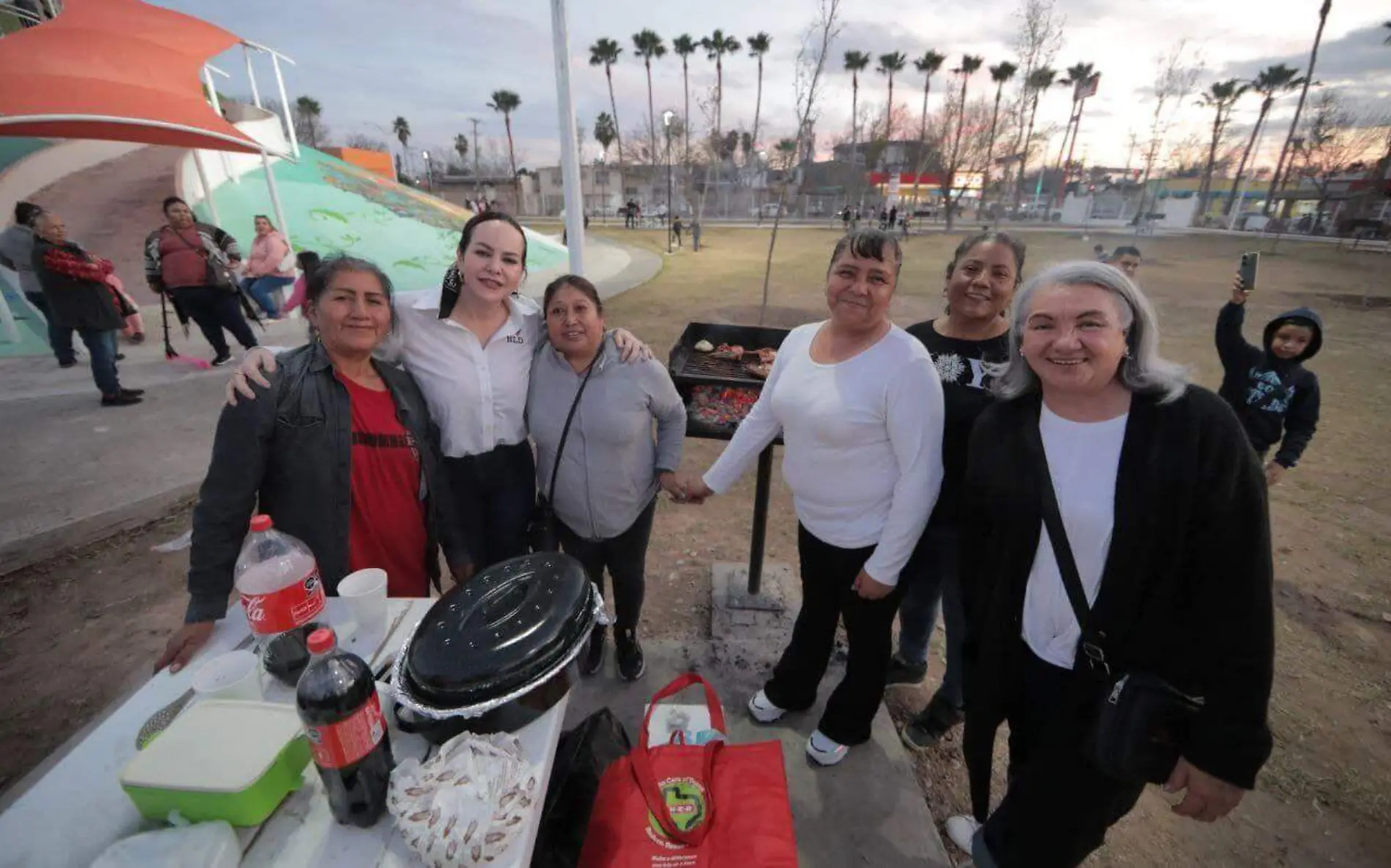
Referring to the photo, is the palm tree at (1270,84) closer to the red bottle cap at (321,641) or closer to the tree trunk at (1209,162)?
the tree trunk at (1209,162)

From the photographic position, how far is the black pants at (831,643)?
2203mm

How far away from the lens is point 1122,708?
4.78 feet

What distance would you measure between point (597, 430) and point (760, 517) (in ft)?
4.12

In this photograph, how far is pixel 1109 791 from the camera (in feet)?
5.30

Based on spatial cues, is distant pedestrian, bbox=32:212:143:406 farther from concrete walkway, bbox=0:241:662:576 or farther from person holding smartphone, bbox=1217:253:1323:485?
person holding smartphone, bbox=1217:253:1323:485

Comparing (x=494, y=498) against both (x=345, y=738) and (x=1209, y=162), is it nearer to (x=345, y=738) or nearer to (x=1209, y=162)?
(x=345, y=738)

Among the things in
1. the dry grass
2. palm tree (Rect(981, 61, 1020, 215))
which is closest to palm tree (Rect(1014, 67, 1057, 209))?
palm tree (Rect(981, 61, 1020, 215))

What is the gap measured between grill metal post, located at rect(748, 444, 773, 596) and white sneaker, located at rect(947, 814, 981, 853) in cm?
151

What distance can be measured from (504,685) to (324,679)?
1.23ft

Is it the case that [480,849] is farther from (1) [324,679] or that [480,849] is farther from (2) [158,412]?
(2) [158,412]

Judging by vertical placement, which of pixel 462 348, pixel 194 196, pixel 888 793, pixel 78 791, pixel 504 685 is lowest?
pixel 888 793

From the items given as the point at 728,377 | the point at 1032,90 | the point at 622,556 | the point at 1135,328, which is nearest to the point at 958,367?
the point at 1135,328

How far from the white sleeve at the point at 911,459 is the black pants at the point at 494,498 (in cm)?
159

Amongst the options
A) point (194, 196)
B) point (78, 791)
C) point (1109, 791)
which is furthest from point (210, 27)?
point (1109, 791)
